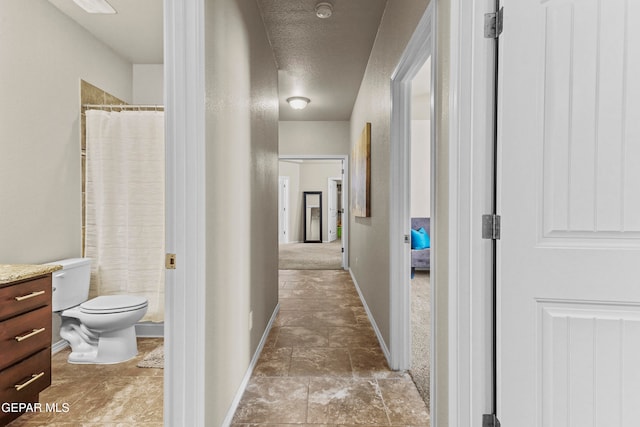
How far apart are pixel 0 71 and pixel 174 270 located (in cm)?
214

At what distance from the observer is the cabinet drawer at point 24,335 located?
5.70ft

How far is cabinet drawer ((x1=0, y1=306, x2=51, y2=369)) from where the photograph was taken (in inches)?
68.4

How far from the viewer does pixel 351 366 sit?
250cm

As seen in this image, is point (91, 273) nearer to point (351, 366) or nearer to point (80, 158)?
point (80, 158)

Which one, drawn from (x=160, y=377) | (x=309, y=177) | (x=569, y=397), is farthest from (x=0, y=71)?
(x=309, y=177)

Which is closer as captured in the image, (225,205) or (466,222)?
(466,222)

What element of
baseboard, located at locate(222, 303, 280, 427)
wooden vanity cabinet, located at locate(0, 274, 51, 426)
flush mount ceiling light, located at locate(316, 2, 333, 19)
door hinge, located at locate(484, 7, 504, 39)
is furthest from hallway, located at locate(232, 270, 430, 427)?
flush mount ceiling light, located at locate(316, 2, 333, 19)

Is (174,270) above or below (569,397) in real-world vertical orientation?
above

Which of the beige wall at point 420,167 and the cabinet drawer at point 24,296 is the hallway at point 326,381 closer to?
the cabinet drawer at point 24,296

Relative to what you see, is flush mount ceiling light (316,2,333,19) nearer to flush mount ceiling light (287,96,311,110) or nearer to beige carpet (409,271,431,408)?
flush mount ceiling light (287,96,311,110)

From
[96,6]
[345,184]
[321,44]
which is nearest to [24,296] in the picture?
[96,6]

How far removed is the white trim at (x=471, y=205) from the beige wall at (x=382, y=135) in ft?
2.10

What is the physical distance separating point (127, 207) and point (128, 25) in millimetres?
1568

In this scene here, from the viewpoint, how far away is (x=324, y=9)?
8.91ft
